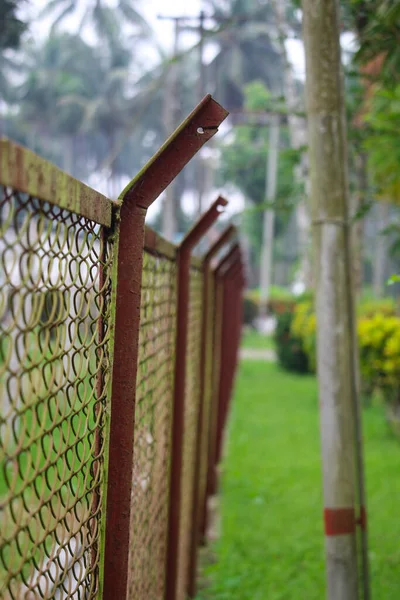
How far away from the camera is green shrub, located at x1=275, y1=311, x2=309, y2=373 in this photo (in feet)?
53.6

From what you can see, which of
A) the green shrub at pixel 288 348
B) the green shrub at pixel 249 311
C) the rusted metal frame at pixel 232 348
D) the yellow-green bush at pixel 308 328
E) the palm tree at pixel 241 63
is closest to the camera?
the rusted metal frame at pixel 232 348

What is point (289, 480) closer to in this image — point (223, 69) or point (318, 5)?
point (318, 5)

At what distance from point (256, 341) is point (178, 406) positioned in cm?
2533

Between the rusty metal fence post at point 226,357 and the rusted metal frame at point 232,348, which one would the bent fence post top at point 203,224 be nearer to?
the rusty metal fence post at point 226,357

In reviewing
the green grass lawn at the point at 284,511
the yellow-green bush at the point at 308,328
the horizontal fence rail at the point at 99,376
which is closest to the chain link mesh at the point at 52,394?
the horizontal fence rail at the point at 99,376

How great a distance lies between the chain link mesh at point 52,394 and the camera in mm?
912

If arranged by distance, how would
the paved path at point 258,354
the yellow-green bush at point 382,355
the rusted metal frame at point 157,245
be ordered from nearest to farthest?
the rusted metal frame at point 157,245, the yellow-green bush at point 382,355, the paved path at point 258,354

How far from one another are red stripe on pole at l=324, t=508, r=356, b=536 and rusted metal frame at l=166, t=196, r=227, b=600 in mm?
568

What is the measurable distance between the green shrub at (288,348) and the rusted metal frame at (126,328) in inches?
577

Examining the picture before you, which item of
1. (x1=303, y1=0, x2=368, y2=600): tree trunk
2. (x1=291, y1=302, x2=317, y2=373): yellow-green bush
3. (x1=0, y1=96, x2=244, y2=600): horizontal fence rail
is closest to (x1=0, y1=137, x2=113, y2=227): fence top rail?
(x1=0, y1=96, x2=244, y2=600): horizontal fence rail

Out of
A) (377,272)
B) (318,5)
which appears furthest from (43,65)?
(318,5)

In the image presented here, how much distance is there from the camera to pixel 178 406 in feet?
9.12

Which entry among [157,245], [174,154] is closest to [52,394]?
[174,154]

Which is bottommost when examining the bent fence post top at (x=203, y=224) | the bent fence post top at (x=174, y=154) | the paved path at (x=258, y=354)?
the bent fence post top at (x=174, y=154)
